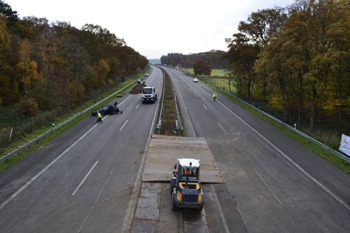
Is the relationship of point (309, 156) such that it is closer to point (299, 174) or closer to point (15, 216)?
point (299, 174)

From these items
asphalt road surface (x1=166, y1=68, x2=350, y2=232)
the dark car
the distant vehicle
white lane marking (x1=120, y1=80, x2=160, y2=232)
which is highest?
the distant vehicle

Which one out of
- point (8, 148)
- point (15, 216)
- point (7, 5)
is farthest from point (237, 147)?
point (7, 5)

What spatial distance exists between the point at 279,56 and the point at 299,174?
43.4 feet

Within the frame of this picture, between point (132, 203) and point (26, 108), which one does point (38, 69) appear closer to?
point (26, 108)

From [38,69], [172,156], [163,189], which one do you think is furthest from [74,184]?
[38,69]

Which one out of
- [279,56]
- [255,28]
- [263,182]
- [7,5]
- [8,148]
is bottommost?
[263,182]

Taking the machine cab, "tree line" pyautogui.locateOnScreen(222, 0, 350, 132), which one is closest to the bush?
the machine cab

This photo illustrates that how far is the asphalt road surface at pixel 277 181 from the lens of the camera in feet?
34.2

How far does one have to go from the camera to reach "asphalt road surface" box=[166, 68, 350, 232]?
34.2ft

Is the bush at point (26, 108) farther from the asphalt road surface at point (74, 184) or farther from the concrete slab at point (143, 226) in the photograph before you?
the concrete slab at point (143, 226)

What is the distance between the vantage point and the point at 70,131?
22.4m

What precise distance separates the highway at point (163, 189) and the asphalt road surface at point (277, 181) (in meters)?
0.05

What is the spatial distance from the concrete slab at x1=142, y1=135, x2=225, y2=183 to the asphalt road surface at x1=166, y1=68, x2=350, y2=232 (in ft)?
2.77

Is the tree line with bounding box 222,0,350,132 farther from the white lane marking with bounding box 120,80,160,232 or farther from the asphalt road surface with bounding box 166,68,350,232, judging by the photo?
the white lane marking with bounding box 120,80,160,232
